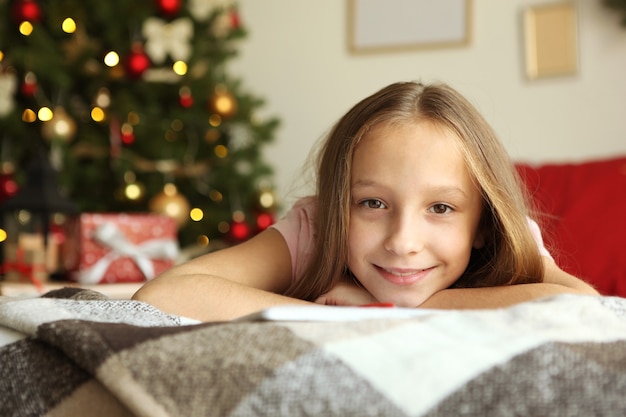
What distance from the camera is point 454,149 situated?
1112mm

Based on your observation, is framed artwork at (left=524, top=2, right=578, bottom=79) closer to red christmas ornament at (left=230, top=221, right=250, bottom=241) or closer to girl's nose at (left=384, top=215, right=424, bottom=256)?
red christmas ornament at (left=230, top=221, right=250, bottom=241)

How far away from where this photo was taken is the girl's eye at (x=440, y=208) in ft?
3.59

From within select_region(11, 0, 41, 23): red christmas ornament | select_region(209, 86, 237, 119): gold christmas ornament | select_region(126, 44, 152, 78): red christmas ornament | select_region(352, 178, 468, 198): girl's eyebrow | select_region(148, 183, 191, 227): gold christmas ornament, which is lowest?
select_region(148, 183, 191, 227): gold christmas ornament

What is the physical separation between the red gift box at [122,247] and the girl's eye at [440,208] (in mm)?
1430

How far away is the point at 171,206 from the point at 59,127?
52 centimetres

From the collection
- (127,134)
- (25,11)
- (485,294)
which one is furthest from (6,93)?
(485,294)

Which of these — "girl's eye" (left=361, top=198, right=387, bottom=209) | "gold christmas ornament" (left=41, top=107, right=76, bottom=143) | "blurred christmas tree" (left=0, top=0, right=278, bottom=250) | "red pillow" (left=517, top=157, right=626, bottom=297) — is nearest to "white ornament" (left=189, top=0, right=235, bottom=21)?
"blurred christmas tree" (left=0, top=0, right=278, bottom=250)

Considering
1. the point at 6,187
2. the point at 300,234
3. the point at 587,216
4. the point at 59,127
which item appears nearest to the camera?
the point at 300,234

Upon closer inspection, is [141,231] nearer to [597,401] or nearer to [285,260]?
[285,260]

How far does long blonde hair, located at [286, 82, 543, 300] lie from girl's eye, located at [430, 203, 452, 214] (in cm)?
7

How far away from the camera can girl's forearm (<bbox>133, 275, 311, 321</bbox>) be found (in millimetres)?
935

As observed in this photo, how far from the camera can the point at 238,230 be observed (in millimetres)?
2939

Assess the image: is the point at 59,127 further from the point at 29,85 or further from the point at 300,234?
the point at 300,234

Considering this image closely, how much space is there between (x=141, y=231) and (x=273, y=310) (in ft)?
6.14
